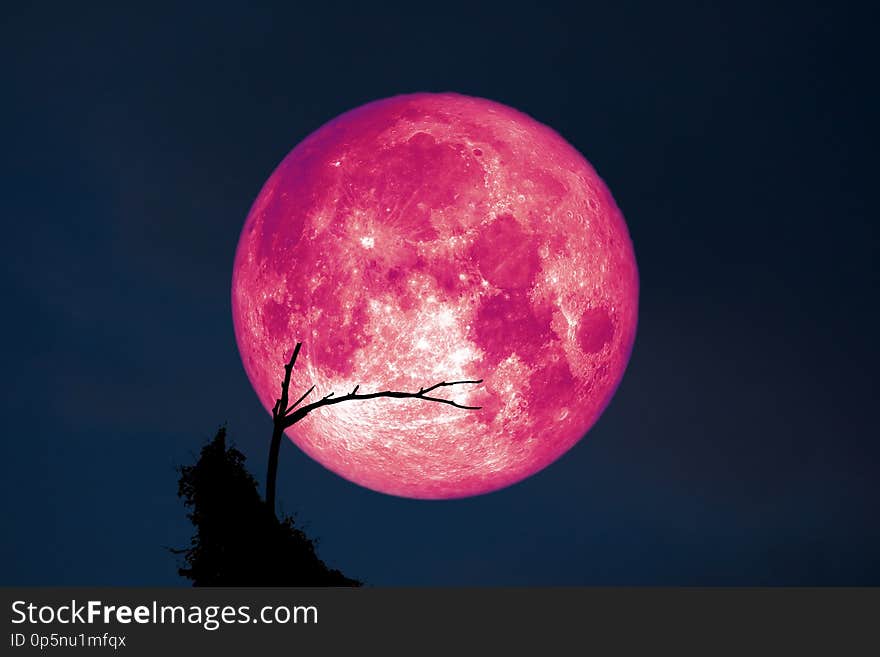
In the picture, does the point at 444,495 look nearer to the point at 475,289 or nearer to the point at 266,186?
the point at 475,289

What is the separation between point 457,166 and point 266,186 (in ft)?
9.31

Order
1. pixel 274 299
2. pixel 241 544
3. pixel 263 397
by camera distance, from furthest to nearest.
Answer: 1. pixel 263 397
2. pixel 274 299
3. pixel 241 544

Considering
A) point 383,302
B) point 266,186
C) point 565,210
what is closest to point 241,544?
point 383,302

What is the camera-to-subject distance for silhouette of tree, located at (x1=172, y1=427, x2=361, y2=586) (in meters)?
8.58

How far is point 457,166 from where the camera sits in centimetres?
924

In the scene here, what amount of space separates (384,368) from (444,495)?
264cm

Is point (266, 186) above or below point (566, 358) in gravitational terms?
above

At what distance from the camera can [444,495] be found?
10.8 meters

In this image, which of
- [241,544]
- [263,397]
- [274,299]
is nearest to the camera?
[241,544]

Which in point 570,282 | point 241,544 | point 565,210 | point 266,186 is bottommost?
point 241,544

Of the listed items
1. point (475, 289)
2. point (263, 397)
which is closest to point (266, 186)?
point (263, 397)

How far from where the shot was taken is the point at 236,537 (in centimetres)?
877

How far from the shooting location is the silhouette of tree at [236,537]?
28.1 ft

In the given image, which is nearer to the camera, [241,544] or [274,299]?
[241,544]
